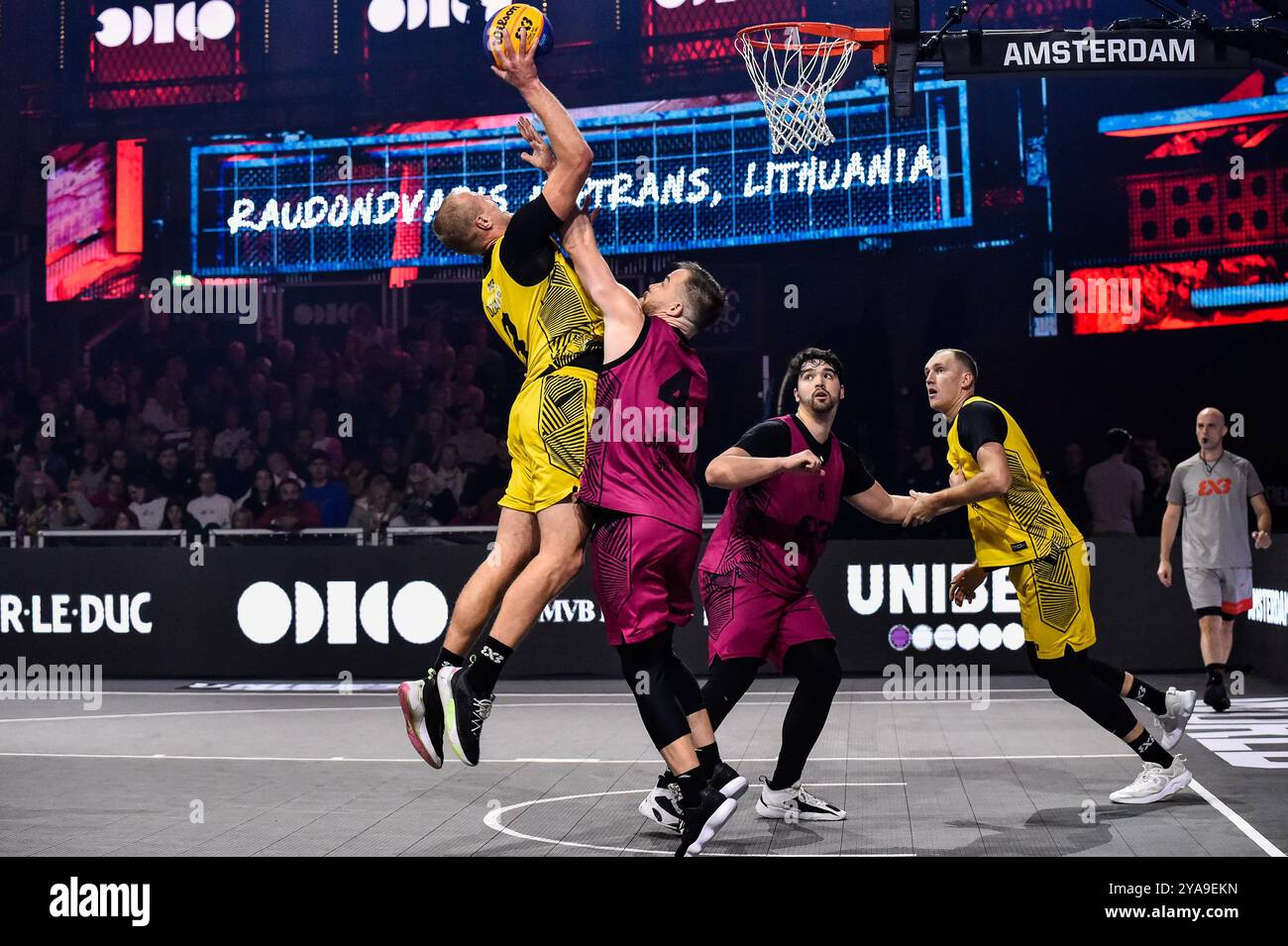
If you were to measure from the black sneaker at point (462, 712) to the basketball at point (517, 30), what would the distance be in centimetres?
202

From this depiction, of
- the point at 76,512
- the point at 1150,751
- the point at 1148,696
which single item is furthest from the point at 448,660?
the point at 76,512

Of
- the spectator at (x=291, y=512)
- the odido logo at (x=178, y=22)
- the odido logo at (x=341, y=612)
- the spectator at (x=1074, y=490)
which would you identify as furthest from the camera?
the odido logo at (x=178, y=22)

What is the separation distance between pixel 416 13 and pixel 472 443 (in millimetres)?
5479

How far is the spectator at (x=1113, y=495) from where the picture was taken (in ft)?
37.0

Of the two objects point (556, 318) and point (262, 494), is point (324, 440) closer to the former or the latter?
point (262, 494)

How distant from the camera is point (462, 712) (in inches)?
175

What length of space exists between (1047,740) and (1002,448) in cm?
263

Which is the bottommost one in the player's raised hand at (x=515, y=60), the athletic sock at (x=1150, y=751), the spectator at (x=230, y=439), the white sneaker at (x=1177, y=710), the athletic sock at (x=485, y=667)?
the athletic sock at (x=1150, y=751)

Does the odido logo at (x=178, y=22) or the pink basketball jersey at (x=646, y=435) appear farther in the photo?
the odido logo at (x=178, y=22)

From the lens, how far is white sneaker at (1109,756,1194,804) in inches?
210

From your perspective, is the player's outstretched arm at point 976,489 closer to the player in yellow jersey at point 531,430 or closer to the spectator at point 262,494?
the player in yellow jersey at point 531,430

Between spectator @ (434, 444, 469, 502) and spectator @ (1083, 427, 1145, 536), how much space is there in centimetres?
551

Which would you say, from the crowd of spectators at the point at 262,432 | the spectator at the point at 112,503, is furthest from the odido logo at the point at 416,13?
the spectator at the point at 112,503
